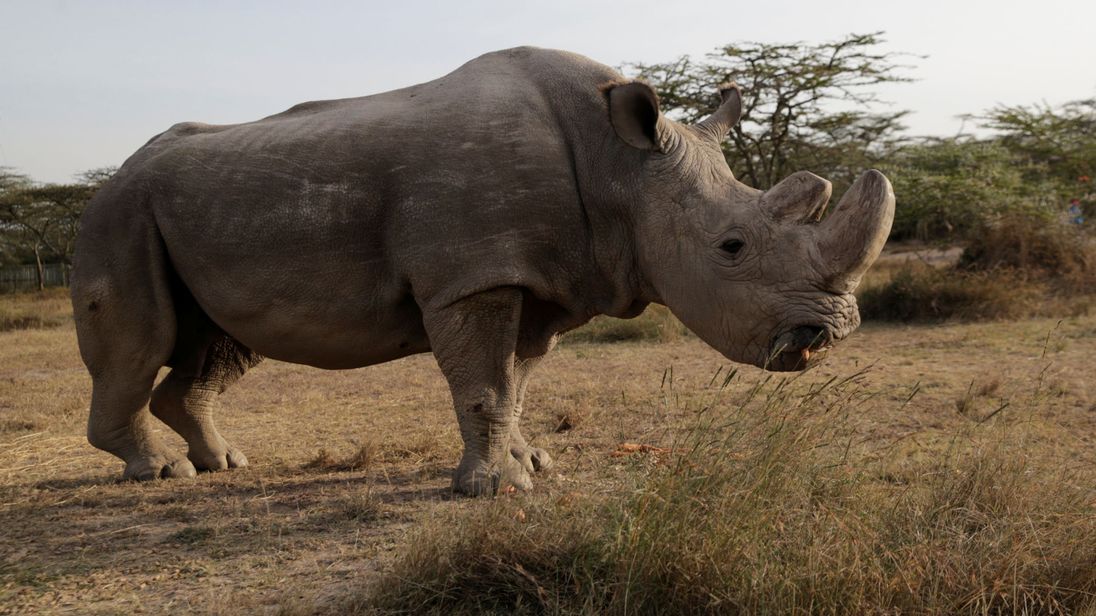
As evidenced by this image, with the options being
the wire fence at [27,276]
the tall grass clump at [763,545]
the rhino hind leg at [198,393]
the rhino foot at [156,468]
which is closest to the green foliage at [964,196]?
the rhino hind leg at [198,393]

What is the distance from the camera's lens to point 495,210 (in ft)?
14.8

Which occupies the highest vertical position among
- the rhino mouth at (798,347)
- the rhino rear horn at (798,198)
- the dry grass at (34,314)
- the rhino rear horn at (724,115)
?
the rhino rear horn at (724,115)

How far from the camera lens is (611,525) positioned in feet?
10.8

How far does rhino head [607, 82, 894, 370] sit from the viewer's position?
4.09m

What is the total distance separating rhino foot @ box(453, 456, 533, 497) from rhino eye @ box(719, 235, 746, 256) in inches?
55.4

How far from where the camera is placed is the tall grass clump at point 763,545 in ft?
9.71

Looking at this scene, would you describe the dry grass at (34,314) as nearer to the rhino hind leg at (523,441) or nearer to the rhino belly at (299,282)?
the rhino belly at (299,282)

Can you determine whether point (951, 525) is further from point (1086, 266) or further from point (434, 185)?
point (1086, 266)

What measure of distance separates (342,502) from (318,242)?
1.25 meters

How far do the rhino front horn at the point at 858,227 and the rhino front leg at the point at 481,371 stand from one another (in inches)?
56.2

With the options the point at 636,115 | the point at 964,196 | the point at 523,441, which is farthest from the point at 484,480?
the point at 964,196

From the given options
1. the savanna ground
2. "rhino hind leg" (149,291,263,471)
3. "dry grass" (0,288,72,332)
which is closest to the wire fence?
"dry grass" (0,288,72,332)

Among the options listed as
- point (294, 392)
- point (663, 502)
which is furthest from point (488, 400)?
point (294, 392)

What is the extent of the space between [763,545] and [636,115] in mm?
2227
